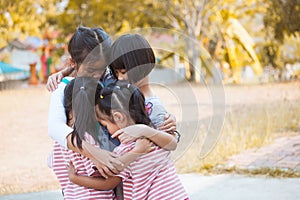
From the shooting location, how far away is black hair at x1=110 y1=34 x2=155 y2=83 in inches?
80.3

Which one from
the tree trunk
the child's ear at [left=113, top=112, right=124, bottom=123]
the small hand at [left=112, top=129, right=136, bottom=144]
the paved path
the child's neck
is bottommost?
the paved path

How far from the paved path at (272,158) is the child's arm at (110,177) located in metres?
2.53

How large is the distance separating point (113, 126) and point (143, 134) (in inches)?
5.1

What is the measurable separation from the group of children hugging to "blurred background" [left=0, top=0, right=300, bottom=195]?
21 centimetres

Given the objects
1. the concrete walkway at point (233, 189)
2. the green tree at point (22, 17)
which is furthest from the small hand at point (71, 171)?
the green tree at point (22, 17)

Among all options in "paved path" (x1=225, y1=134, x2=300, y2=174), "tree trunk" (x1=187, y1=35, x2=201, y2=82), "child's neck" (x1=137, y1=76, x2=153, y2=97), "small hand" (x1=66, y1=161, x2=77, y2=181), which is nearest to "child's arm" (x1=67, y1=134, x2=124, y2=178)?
"small hand" (x1=66, y1=161, x2=77, y2=181)

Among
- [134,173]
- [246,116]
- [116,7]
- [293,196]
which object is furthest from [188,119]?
[116,7]

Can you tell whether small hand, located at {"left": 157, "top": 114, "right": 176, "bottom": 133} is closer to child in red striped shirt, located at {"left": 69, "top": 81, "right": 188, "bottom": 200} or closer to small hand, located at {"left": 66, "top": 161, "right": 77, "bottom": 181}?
child in red striped shirt, located at {"left": 69, "top": 81, "right": 188, "bottom": 200}

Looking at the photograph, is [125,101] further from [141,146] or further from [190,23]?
[190,23]

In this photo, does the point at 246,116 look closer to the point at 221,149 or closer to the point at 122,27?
the point at 221,149

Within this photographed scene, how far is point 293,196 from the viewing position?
349 centimetres

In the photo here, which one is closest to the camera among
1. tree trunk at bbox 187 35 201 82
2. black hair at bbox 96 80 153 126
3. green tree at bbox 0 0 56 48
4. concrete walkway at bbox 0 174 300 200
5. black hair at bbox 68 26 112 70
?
black hair at bbox 96 80 153 126

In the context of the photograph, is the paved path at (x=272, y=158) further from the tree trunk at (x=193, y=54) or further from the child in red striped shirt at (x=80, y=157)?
the child in red striped shirt at (x=80, y=157)

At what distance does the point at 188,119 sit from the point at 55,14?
67.6ft
